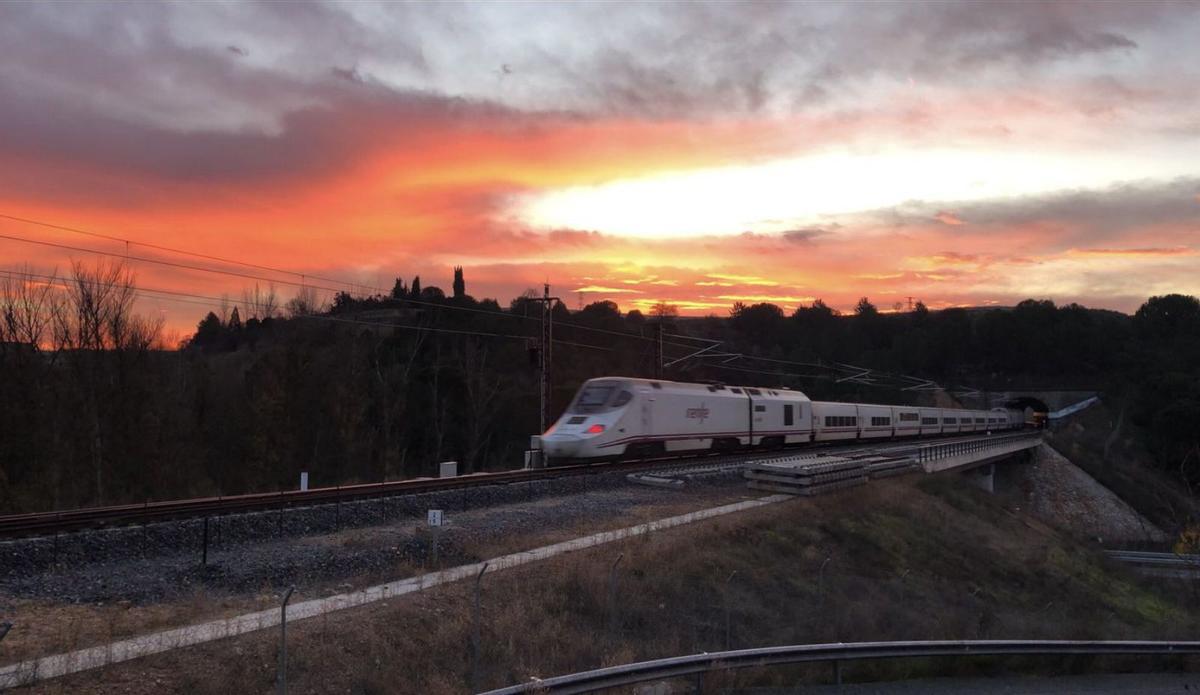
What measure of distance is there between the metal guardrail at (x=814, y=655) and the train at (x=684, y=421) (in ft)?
55.3

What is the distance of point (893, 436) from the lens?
58.6 meters

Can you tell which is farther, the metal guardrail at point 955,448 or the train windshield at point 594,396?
the metal guardrail at point 955,448

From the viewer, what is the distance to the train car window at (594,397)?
100 ft

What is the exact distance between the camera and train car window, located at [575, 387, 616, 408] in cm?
3053

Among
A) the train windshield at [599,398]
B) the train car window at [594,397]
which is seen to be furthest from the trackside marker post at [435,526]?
the train car window at [594,397]

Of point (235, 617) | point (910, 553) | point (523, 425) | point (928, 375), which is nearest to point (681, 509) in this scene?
point (910, 553)

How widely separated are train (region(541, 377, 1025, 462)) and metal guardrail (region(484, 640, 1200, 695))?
16845mm

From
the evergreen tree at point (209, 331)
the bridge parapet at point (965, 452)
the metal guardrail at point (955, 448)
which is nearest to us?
the bridge parapet at point (965, 452)

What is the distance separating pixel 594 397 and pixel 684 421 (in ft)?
16.2

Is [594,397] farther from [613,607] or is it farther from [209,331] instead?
[209,331]

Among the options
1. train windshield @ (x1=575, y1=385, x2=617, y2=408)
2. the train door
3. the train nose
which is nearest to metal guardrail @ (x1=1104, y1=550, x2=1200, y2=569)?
the train door

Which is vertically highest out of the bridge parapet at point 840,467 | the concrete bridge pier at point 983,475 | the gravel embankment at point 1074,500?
the bridge parapet at point 840,467

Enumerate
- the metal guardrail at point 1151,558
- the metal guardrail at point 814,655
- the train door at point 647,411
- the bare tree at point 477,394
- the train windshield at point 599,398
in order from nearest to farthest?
1. the metal guardrail at point 814,655
2. the train windshield at point 599,398
3. the train door at point 647,411
4. the metal guardrail at point 1151,558
5. the bare tree at point 477,394

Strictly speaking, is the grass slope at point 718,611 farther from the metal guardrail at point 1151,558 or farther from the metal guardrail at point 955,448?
the metal guardrail at point 955,448
